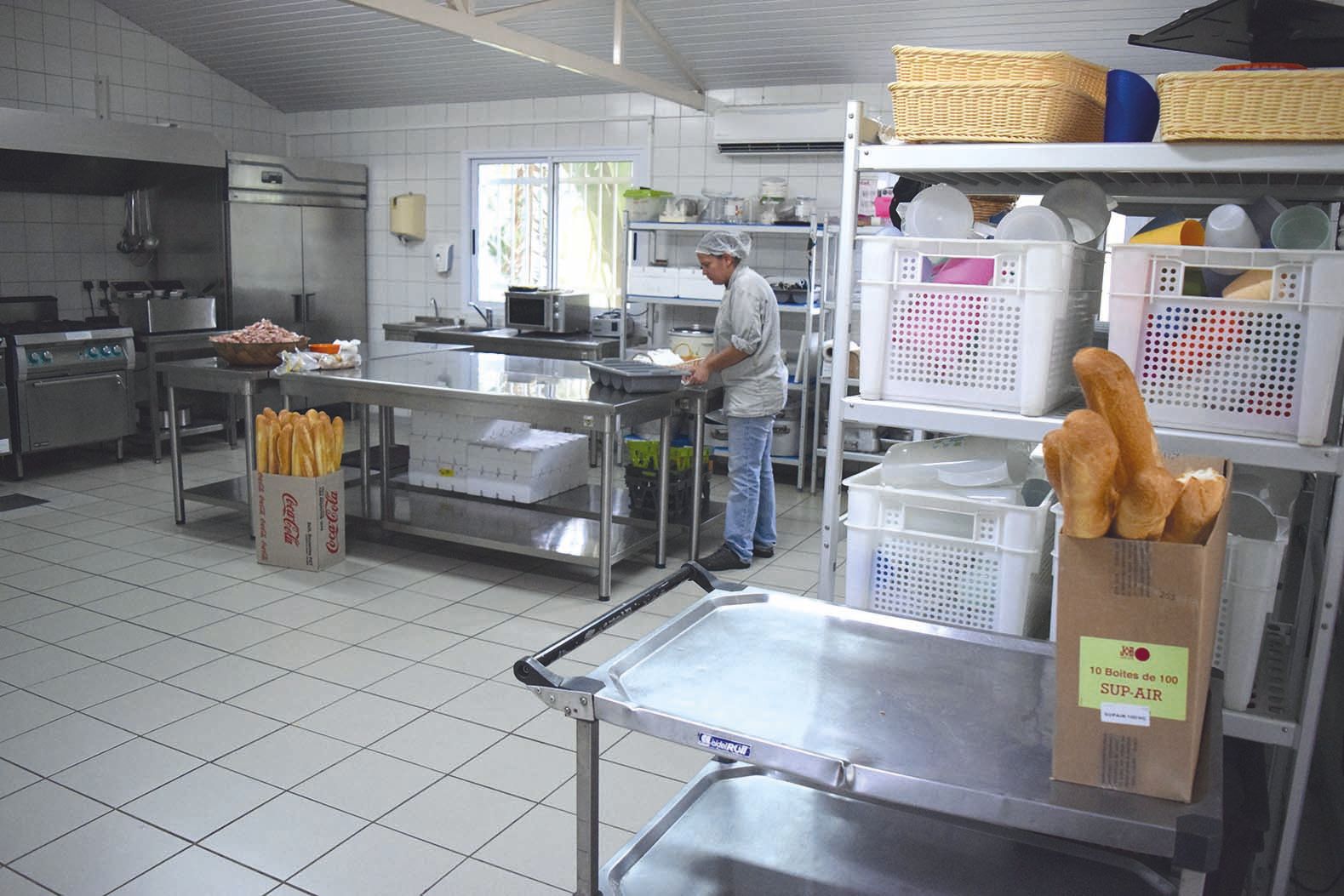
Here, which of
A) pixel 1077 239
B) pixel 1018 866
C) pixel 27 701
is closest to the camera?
pixel 1018 866

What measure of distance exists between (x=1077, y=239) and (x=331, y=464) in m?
3.47

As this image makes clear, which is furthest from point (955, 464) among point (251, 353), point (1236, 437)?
point (251, 353)

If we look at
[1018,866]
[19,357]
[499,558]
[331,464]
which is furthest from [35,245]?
[1018,866]

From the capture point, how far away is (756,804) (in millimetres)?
1855

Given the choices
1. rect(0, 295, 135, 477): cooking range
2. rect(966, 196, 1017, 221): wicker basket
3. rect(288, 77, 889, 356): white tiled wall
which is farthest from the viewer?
rect(288, 77, 889, 356): white tiled wall

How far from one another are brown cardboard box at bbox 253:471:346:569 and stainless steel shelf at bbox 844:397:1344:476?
3.18 m

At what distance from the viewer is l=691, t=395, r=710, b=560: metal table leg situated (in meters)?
4.78

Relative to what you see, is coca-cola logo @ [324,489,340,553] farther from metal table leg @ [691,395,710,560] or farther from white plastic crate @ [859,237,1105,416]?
white plastic crate @ [859,237,1105,416]

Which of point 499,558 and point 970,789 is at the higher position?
point 970,789

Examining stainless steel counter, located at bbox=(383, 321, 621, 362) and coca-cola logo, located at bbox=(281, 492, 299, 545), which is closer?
coca-cola logo, located at bbox=(281, 492, 299, 545)

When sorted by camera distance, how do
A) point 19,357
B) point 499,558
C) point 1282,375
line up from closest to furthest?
point 1282,375
point 499,558
point 19,357

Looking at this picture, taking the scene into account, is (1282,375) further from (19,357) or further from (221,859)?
(19,357)

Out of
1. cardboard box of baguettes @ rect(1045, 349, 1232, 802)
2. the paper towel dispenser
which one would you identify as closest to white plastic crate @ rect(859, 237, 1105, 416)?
cardboard box of baguettes @ rect(1045, 349, 1232, 802)

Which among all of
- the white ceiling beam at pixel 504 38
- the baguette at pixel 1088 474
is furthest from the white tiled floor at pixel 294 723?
the white ceiling beam at pixel 504 38
